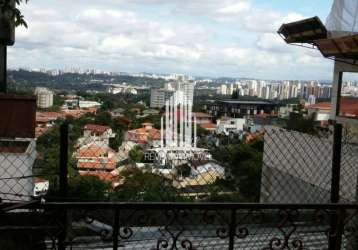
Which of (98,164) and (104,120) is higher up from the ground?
(104,120)

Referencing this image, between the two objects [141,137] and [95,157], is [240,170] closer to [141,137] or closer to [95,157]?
[141,137]

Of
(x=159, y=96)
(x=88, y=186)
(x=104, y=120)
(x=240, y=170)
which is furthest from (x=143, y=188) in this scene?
(x=159, y=96)

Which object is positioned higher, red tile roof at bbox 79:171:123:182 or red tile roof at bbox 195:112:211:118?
red tile roof at bbox 79:171:123:182

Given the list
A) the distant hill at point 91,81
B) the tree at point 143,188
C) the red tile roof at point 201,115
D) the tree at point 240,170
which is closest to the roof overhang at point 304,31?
the tree at point 240,170

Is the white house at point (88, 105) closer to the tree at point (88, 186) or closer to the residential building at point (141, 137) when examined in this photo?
the residential building at point (141, 137)

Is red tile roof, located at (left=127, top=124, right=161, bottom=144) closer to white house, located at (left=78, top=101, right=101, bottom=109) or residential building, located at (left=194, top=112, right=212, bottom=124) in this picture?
white house, located at (left=78, top=101, right=101, bottom=109)

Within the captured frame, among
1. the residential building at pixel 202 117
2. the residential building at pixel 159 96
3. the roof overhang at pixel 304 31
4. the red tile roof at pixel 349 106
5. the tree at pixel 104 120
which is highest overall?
the roof overhang at pixel 304 31

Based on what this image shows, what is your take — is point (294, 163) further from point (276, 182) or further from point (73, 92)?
point (73, 92)

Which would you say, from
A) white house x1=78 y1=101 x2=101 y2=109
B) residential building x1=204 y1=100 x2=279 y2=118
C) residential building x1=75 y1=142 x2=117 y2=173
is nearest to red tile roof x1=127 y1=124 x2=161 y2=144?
residential building x1=75 y1=142 x2=117 y2=173

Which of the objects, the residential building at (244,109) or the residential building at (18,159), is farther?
the residential building at (244,109)

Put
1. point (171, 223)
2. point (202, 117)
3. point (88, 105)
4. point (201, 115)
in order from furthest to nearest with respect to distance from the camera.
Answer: point (201, 115) < point (202, 117) < point (88, 105) < point (171, 223)

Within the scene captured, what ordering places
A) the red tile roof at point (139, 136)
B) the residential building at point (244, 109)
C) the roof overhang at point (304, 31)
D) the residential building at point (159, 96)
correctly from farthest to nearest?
the residential building at point (159, 96) < the residential building at point (244, 109) < the roof overhang at point (304, 31) < the red tile roof at point (139, 136)

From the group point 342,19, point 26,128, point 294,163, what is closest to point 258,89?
point 342,19
